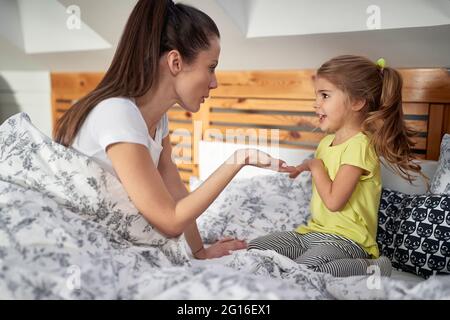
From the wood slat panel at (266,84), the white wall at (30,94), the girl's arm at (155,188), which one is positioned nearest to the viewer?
the girl's arm at (155,188)

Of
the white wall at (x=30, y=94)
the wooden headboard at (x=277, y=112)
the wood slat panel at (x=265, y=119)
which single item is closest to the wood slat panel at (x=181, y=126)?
the wooden headboard at (x=277, y=112)

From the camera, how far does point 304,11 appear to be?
1.93 metres

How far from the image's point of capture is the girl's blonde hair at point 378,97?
1426 mm

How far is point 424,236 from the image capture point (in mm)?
1381

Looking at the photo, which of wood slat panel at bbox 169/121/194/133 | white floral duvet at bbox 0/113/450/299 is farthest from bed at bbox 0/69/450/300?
wood slat panel at bbox 169/121/194/133

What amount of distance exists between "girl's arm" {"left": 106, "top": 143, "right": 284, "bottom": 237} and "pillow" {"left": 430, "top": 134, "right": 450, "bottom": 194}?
687mm

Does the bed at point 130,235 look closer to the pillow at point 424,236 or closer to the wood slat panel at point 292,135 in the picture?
the pillow at point 424,236

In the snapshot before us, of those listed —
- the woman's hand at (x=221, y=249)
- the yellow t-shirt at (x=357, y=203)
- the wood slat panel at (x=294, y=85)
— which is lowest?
the woman's hand at (x=221, y=249)

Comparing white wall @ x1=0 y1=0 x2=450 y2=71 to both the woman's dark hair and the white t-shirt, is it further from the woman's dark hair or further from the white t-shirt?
the white t-shirt

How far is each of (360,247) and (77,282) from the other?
2.84 feet

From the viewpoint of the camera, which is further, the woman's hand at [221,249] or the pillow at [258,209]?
the pillow at [258,209]

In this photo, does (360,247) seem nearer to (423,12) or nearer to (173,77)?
(173,77)

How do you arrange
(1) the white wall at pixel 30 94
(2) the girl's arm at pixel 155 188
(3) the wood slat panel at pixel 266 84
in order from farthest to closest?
(1) the white wall at pixel 30 94 < (3) the wood slat panel at pixel 266 84 < (2) the girl's arm at pixel 155 188
